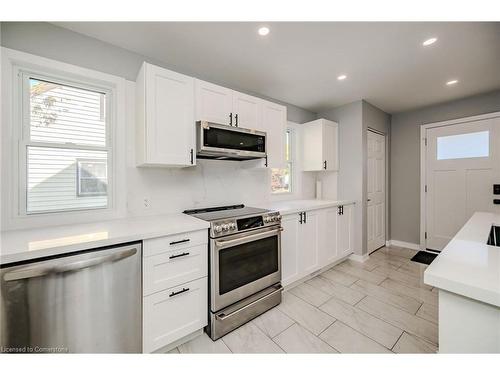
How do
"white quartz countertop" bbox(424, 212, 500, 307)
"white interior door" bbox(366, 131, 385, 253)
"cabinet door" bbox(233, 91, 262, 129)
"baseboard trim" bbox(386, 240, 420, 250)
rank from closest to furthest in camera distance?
"white quartz countertop" bbox(424, 212, 500, 307), "cabinet door" bbox(233, 91, 262, 129), "white interior door" bbox(366, 131, 385, 253), "baseboard trim" bbox(386, 240, 420, 250)

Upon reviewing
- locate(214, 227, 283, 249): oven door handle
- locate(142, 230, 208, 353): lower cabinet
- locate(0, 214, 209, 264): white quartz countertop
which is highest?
locate(0, 214, 209, 264): white quartz countertop

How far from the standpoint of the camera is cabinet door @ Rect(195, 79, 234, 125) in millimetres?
1951

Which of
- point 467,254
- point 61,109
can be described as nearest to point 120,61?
point 61,109

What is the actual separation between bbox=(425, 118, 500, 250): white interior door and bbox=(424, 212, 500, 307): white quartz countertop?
9.26 ft

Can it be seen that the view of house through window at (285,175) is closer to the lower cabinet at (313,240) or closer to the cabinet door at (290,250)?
the lower cabinet at (313,240)

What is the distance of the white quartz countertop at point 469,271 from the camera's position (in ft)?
2.32

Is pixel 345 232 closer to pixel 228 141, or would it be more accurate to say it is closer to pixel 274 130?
pixel 274 130

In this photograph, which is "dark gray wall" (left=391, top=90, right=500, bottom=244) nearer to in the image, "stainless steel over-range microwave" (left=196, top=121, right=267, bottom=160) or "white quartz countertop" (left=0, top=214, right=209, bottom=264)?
"stainless steel over-range microwave" (left=196, top=121, right=267, bottom=160)

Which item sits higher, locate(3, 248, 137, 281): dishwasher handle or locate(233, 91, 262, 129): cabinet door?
locate(233, 91, 262, 129): cabinet door

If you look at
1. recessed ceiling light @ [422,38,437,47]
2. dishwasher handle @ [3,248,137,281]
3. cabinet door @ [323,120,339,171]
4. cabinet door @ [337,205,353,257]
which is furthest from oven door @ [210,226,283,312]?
recessed ceiling light @ [422,38,437,47]

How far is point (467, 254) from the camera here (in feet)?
3.34

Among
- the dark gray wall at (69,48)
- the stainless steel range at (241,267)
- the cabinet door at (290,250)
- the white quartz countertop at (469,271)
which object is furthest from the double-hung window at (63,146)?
the white quartz countertop at (469,271)

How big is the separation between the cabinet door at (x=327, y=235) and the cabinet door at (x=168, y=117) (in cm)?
188

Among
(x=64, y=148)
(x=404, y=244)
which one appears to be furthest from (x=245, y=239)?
(x=404, y=244)
